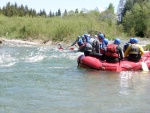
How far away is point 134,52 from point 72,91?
4.45 metres

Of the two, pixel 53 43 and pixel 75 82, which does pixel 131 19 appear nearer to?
pixel 53 43

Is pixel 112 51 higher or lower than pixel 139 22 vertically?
lower

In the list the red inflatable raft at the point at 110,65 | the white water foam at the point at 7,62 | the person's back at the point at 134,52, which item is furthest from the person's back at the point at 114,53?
the white water foam at the point at 7,62

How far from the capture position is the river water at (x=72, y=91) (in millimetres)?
7129

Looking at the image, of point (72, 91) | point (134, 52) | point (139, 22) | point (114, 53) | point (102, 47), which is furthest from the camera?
point (139, 22)

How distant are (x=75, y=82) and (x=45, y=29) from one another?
971 inches

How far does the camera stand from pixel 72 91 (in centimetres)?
870

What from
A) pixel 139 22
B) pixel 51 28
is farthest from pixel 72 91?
pixel 139 22

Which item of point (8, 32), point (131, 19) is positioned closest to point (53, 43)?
point (8, 32)

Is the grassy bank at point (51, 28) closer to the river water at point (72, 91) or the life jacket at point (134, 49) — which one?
the life jacket at point (134, 49)

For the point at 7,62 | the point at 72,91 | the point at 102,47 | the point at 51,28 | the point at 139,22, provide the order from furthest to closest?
the point at 139,22, the point at 51,28, the point at 7,62, the point at 102,47, the point at 72,91

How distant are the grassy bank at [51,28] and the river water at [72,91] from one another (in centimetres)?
1960

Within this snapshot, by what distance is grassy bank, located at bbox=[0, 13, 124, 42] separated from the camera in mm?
32500

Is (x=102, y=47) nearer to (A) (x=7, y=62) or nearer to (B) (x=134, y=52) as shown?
(B) (x=134, y=52)
